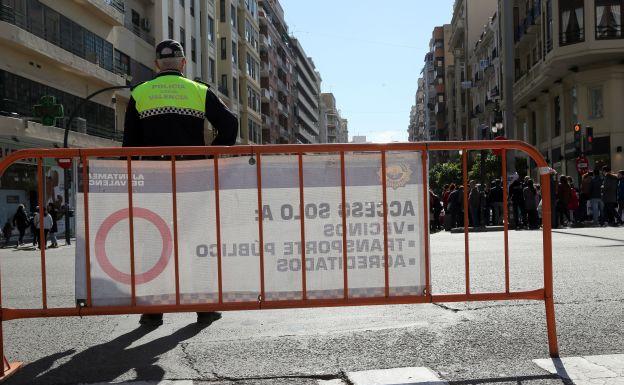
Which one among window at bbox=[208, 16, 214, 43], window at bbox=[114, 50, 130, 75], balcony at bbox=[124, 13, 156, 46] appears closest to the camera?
window at bbox=[114, 50, 130, 75]

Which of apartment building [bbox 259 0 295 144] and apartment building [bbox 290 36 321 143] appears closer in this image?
apartment building [bbox 259 0 295 144]

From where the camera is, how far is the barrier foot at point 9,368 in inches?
152

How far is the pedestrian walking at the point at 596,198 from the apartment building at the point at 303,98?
79.9 m

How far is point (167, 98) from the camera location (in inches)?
203

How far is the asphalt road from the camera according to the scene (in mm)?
3809

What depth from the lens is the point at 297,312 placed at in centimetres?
587

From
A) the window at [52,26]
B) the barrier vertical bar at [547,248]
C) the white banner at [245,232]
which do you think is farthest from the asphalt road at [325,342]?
the window at [52,26]

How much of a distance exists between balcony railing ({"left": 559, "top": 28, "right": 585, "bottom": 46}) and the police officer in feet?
102

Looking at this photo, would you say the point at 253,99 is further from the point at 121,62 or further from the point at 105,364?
the point at 105,364

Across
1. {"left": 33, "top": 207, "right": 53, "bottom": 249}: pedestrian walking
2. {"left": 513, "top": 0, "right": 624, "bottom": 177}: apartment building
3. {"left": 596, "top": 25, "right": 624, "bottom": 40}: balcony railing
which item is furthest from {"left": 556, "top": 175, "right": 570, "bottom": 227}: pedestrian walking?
{"left": 33, "top": 207, "right": 53, "bottom": 249}: pedestrian walking

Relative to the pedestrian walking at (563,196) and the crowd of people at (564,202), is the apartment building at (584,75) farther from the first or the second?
the pedestrian walking at (563,196)

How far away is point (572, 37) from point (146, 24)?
24.3 meters

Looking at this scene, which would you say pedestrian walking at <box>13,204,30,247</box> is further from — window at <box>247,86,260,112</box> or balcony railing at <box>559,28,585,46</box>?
window at <box>247,86,260,112</box>

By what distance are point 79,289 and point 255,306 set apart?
108cm
